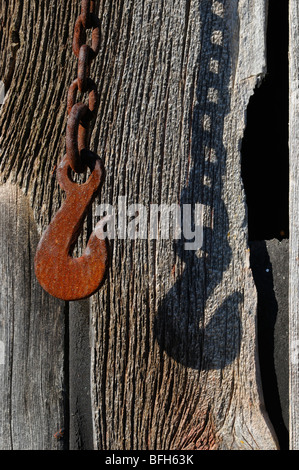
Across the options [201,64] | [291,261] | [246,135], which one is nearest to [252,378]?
[291,261]

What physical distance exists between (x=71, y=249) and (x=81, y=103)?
0.76 ft

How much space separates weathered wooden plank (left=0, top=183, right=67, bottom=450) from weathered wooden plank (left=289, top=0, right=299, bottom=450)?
0.46 meters

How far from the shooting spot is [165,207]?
38.5 inches

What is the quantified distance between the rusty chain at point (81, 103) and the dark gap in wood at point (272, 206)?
0.36 metres

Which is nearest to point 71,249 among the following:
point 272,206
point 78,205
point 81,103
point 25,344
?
point 78,205

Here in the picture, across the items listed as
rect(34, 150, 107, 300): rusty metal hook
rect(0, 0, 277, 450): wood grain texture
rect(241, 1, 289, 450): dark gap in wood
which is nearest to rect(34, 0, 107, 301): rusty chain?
rect(34, 150, 107, 300): rusty metal hook

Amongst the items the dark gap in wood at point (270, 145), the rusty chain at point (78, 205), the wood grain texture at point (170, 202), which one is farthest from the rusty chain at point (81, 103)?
the dark gap in wood at point (270, 145)

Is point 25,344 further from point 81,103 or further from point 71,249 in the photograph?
point 81,103

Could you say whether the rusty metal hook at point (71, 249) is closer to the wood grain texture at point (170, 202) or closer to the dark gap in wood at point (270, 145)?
the wood grain texture at point (170, 202)

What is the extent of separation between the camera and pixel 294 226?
0.91 meters

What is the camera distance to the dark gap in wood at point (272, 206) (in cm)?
94

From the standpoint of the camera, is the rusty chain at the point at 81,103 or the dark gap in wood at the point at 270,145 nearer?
the rusty chain at the point at 81,103

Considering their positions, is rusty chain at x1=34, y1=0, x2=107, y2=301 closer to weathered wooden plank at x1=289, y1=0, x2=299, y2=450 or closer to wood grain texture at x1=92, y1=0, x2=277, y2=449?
wood grain texture at x1=92, y1=0, x2=277, y2=449
